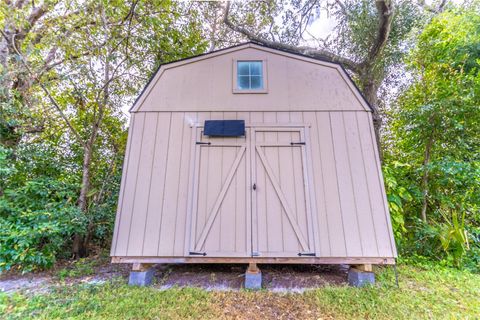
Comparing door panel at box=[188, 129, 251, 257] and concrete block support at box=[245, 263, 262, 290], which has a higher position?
door panel at box=[188, 129, 251, 257]

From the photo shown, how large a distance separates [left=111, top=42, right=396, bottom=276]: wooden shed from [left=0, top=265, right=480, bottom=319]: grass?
0.38m

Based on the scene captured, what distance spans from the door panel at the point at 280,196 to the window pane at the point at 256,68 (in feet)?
3.44

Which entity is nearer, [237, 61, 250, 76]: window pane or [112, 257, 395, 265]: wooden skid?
[112, 257, 395, 265]: wooden skid

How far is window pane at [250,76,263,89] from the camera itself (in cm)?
337

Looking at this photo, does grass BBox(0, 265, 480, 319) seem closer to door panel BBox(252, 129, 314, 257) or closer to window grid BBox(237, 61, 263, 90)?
door panel BBox(252, 129, 314, 257)

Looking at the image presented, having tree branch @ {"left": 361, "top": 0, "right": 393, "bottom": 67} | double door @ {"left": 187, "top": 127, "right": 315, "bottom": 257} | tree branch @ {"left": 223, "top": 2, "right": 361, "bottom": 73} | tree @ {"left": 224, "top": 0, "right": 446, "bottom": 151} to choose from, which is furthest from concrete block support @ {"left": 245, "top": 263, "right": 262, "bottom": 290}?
tree branch @ {"left": 361, "top": 0, "right": 393, "bottom": 67}

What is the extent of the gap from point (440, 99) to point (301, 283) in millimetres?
4220

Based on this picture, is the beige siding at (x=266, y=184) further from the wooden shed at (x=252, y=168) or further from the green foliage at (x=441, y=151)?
the green foliage at (x=441, y=151)

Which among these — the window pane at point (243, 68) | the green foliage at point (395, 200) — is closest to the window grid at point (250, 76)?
the window pane at point (243, 68)

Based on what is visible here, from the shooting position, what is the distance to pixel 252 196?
2945 mm

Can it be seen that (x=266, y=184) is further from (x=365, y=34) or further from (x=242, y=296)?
(x=365, y=34)

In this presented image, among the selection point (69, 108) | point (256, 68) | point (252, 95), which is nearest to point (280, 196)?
point (252, 95)

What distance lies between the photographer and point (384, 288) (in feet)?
8.48

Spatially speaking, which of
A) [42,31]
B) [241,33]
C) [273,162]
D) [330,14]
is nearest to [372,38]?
[330,14]
